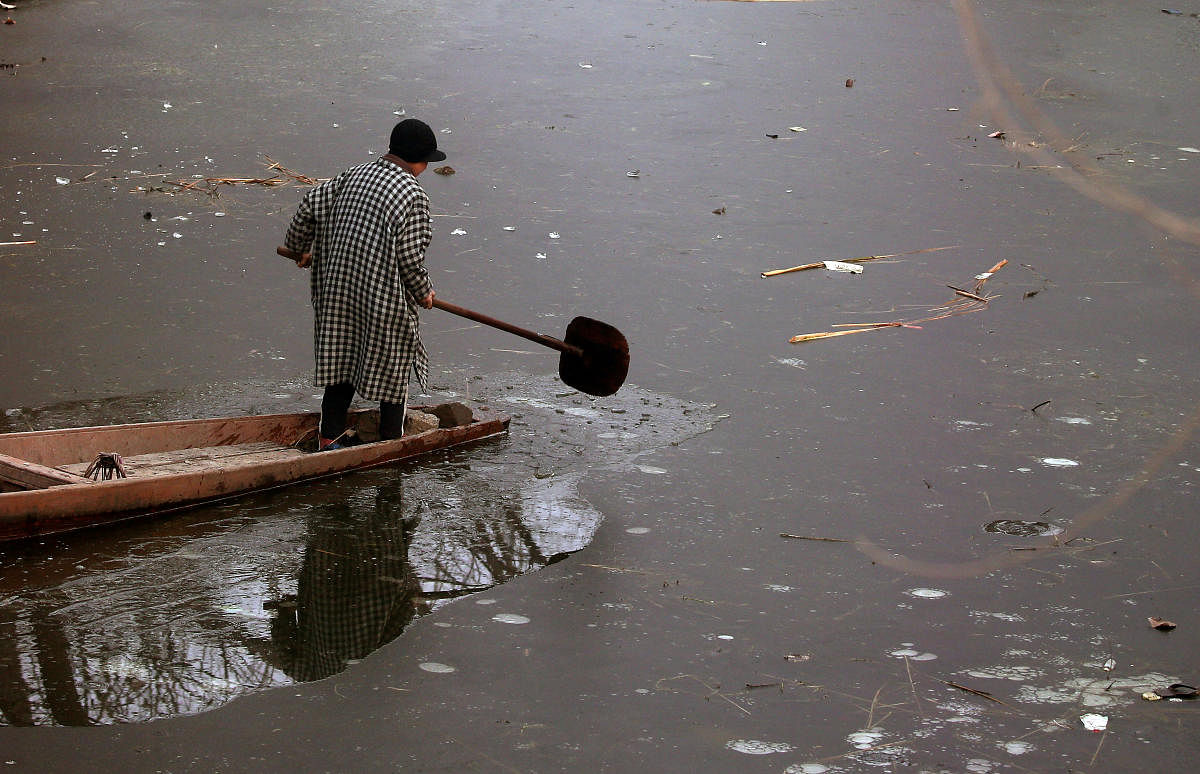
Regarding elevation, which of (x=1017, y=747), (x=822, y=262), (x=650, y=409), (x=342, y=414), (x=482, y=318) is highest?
(x=482, y=318)

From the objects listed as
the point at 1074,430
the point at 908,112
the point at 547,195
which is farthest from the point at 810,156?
the point at 1074,430

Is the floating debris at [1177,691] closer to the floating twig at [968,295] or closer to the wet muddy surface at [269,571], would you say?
the wet muddy surface at [269,571]

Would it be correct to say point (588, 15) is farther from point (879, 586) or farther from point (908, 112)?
point (879, 586)

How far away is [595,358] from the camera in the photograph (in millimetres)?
5773

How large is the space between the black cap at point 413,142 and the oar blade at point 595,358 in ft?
3.53

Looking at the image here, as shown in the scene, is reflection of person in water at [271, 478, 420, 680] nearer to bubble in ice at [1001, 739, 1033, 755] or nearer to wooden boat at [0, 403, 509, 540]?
wooden boat at [0, 403, 509, 540]

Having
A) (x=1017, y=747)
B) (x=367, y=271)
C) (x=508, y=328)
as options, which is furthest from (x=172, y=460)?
(x=1017, y=747)

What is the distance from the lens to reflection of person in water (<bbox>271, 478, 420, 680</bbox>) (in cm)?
401

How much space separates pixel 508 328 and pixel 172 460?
159 cm

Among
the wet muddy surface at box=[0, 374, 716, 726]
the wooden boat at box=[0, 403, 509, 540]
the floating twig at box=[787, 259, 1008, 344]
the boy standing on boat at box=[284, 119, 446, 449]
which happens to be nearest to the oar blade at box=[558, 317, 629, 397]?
the wet muddy surface at box=[0, 374, 716, 726]

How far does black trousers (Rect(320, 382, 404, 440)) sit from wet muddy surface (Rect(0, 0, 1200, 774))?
24 centimetres

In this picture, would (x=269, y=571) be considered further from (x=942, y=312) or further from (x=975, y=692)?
(x=942, y=312)

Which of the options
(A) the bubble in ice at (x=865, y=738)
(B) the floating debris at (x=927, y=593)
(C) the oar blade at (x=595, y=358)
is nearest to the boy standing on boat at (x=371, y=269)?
(C) the oar blade at (x=595, y=358)

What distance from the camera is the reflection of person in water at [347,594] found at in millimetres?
4008
